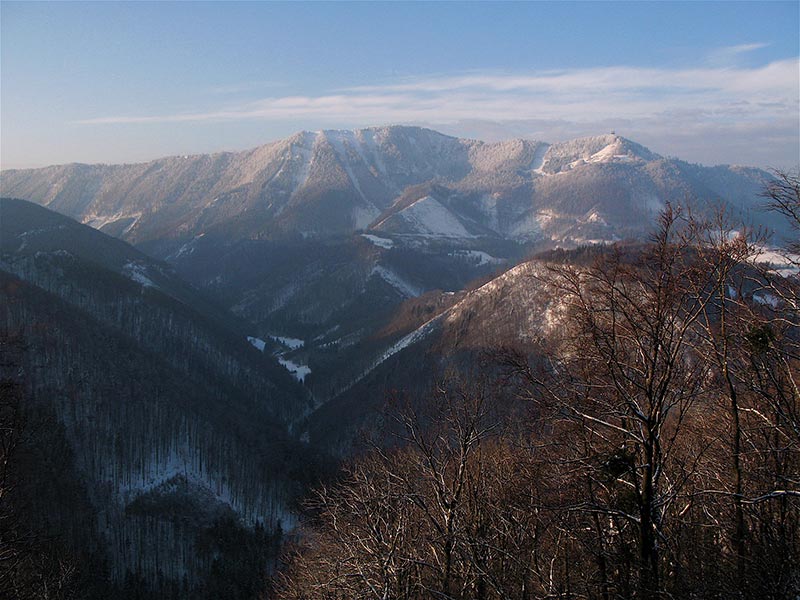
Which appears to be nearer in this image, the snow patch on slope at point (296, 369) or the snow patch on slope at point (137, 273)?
the snow patch on slope at point (296, 369)

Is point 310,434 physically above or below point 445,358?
below

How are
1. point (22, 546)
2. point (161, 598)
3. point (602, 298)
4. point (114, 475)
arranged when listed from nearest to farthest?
point (602, 298) → point (22, 546) → point (161, 598) → point (114, 475)

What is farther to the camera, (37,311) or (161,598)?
(37,311)

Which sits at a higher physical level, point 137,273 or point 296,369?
point 137,273

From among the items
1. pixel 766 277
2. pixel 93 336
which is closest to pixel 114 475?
pixel 93 336

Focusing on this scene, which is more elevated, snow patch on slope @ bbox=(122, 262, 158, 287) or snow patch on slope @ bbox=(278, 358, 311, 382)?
snow patch on slope @ bbox=(122, 262, 158, 287)

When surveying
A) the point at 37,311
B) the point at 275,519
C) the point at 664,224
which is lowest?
the point at 275,519

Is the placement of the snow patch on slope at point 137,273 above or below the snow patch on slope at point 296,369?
above

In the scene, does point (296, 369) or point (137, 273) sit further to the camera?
point (137, 273)

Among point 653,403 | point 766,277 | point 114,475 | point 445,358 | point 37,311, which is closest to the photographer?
point 653,403

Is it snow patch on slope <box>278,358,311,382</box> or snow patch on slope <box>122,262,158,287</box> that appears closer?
snow patch on slope <box>278,358,311,382</box>

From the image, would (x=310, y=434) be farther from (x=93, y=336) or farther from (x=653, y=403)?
(x=653, y=403)
